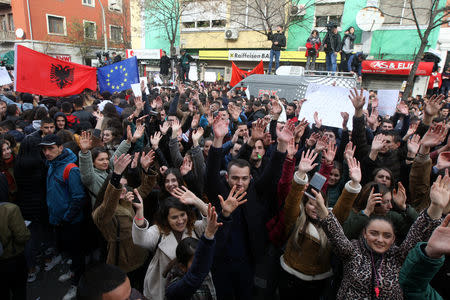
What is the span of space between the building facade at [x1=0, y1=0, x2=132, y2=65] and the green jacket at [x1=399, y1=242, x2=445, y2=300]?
27.5 m

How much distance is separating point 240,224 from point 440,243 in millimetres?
1389

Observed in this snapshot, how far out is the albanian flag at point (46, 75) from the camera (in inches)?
215

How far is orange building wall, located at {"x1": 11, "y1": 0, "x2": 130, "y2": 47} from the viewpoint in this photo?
26266 mm

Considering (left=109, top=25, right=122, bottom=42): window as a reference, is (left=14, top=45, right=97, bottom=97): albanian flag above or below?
below

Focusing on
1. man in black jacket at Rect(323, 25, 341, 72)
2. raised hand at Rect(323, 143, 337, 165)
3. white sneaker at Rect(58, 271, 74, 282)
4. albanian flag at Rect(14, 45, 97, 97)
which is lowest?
white sneaker at Rect(58, 271, 74, 282)

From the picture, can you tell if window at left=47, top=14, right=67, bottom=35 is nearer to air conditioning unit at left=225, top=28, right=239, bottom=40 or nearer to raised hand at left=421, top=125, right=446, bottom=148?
air conditioning unit at left=225, top=28, right=239, bottom=40

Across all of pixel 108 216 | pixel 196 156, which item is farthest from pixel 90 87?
pixel 108 216

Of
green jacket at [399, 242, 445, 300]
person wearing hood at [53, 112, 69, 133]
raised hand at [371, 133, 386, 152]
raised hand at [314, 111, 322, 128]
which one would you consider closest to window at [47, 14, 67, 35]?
person wearing hood at [53, 112, 69, 133]

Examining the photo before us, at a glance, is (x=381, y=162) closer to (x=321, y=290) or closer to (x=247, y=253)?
(x=321, y=290)

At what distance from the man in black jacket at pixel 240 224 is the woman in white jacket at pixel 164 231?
0.30 metres

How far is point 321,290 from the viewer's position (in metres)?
2.52

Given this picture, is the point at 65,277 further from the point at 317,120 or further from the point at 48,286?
the point at 317,120

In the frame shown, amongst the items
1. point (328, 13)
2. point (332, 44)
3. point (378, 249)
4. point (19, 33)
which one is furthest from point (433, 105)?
point (19, 33)

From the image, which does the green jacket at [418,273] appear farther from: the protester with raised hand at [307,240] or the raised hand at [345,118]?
the raised hand at [345,118]
